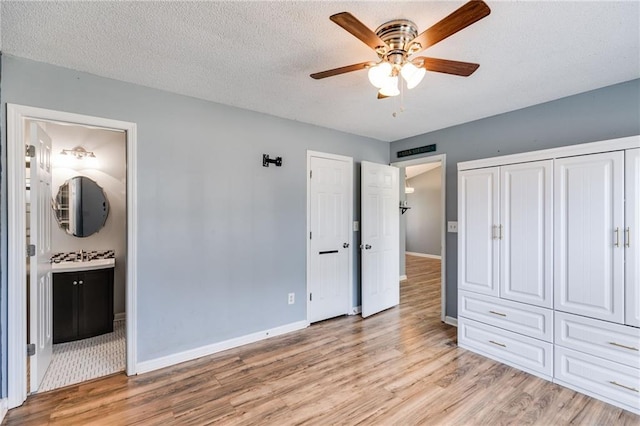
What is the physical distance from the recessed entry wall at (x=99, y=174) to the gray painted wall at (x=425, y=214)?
26.8 ft

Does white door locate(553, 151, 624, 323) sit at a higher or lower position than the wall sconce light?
lower

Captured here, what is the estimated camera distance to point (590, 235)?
2256 millimetres

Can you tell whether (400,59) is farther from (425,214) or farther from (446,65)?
(425,214)

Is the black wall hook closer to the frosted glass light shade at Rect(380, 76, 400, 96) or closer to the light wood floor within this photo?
the frosted glass light shade at Rect(380, 76, 400, 96)

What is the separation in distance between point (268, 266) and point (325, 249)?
2.70ft

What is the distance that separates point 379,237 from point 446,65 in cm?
266

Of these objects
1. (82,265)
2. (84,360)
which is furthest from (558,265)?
(82,265)

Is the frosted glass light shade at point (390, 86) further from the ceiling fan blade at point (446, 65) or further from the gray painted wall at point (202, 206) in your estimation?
the gray painted wall at point (202, 206)

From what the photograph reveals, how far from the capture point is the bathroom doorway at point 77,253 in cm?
233

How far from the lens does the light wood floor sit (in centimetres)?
197

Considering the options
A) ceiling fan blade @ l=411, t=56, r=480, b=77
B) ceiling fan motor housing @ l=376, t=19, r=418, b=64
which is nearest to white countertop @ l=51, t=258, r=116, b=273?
ceiling fan motor housing @ l=376, t=19, r=418, b=64

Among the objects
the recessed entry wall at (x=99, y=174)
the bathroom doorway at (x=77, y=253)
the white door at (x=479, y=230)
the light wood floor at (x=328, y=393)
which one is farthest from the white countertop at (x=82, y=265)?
the white door at (x=479, y=230)

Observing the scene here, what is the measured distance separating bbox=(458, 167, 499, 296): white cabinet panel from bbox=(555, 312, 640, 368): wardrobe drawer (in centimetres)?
55

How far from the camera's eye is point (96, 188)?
362 centimetres
